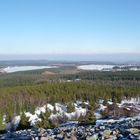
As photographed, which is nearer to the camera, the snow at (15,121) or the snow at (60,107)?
the snow at (15,121)

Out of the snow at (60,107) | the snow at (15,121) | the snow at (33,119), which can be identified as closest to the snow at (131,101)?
the snow at (60,107)

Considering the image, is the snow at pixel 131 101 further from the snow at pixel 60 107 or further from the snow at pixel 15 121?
the snow at pixel 15 121

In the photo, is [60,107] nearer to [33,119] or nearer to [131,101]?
[33,119]

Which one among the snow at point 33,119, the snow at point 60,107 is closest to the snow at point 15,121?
the snow at point 33,119

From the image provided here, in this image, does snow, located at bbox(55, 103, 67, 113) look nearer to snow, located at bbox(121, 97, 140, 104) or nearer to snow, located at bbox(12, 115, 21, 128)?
snow, located at bbox(12, 115, 21, 128)

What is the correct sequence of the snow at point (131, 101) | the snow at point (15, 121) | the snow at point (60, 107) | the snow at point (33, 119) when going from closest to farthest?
the snow at point (15, 121) → the snow at point (33, 119) → the snow at point (60, 107) → the snow at point (131, 101)

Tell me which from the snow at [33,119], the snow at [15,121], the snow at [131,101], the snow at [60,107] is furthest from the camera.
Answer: the snow at [131,101]

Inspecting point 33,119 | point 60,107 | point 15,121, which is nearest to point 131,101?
point 60,107

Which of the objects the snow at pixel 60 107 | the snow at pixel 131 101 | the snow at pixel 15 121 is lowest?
the snow at pixel 131 101

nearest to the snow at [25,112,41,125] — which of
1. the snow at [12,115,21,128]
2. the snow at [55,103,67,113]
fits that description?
the snow at [12,115,21,128]

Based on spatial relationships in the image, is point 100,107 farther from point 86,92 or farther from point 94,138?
point 94,138

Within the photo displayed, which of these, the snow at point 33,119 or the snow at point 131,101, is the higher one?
the snow at point 33,119
